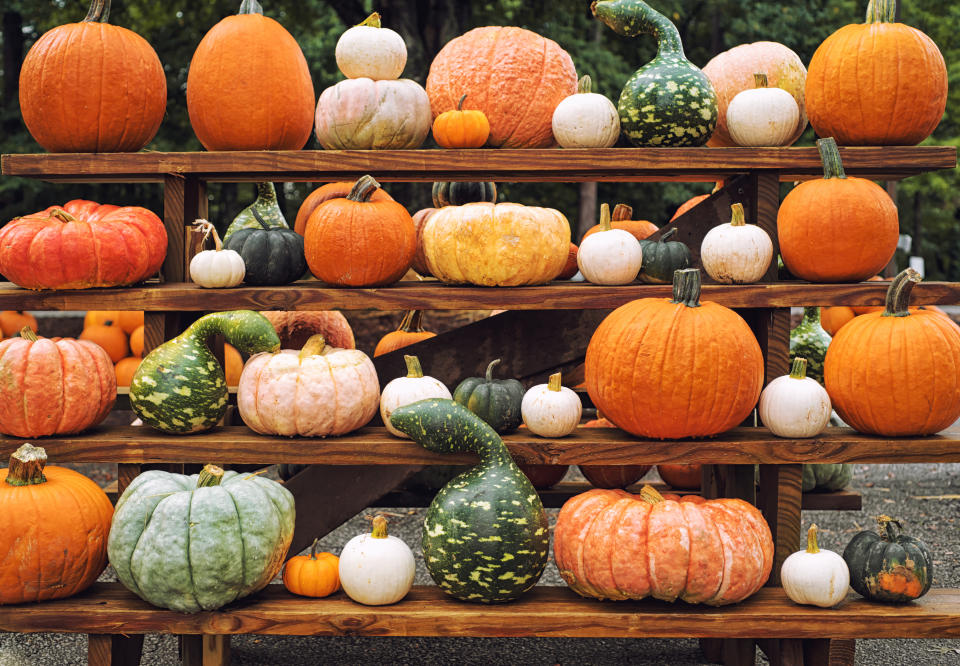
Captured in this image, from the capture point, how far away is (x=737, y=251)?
3186 mm

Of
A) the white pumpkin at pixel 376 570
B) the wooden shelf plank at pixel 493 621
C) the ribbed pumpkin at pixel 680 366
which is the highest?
the ribbed pumpkin at pixel 680 366

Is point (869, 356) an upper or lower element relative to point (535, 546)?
upper

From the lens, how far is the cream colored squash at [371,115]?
325 cm

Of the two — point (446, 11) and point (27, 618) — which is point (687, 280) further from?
point (446, 11)

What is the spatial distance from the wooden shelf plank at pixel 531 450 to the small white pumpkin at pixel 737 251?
0.61 meters

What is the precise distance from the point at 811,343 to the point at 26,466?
3774 millimetres

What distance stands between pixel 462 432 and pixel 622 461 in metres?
0.58

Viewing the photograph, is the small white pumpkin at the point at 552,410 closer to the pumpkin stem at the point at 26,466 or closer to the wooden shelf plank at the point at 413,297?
the wooden shelf plank at the point at 413,297

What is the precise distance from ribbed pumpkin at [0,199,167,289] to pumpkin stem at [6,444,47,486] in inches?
24.0

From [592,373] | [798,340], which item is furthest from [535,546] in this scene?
[798,340]

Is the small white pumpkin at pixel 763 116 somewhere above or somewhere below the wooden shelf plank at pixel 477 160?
above

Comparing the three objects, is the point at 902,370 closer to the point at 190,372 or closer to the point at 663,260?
the point at 663,260

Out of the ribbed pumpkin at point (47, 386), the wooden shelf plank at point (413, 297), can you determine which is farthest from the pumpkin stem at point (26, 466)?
the wooden shelf plank at point (413, 297)

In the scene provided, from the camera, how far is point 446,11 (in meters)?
8.00
